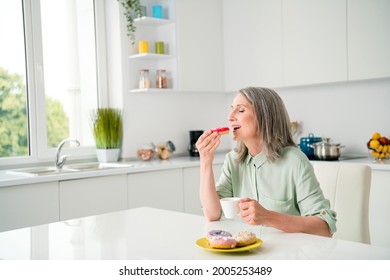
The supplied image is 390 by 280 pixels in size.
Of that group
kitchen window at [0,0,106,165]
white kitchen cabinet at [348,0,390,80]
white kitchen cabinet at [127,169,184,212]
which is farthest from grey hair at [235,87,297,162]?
kitchen window at [0,0,106,165]

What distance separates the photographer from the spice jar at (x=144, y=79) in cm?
392

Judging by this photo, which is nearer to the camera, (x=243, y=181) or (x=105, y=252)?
(x=105, y=252)

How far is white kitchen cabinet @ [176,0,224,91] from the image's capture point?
409 cm

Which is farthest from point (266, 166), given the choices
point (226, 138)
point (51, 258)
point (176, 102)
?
point (226, 138)

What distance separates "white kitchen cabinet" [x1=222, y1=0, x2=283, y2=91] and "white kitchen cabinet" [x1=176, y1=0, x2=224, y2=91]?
8 cm

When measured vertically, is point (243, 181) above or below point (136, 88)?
below

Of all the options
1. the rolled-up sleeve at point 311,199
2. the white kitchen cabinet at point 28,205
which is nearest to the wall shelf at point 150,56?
the white kitchen cabinet at point 28,205

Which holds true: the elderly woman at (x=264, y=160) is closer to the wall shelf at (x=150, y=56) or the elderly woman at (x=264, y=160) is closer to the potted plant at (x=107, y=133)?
the potted plant at (x=107, y=133)

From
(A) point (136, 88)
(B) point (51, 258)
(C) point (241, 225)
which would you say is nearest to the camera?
(B) point (51, 258)

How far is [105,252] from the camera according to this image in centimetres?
137

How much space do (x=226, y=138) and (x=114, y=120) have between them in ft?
4.52

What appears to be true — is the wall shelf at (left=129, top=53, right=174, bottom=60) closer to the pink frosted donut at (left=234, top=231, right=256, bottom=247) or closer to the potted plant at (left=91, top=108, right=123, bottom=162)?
the potted plant at (left=91, top=108, right=123, bottom=162)
